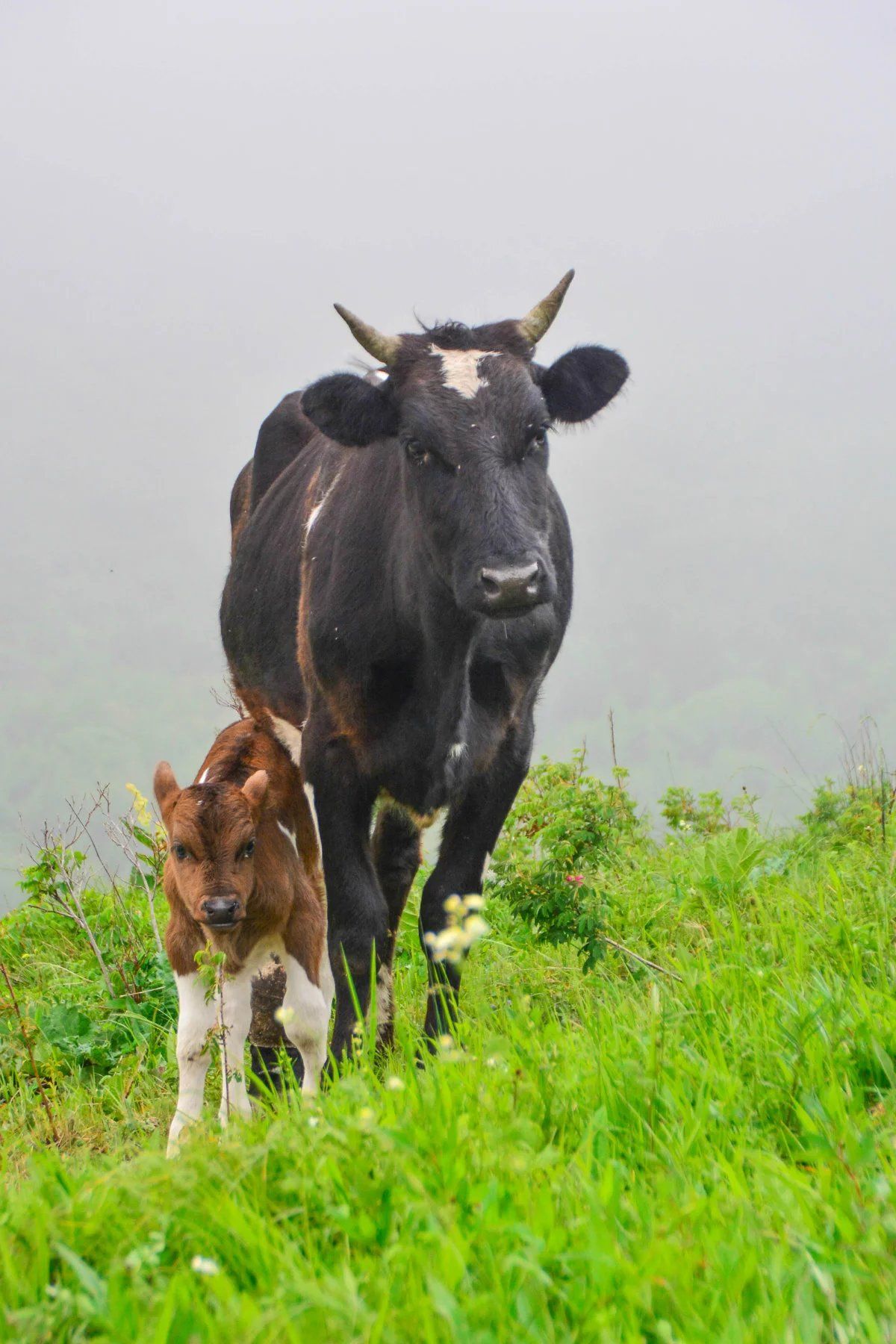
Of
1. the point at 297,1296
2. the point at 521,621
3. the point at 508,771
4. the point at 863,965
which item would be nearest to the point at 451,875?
the point at 508,771

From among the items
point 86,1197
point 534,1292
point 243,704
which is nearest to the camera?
point 534,1292

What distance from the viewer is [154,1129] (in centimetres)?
566

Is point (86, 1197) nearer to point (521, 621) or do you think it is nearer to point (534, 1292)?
point (534, 1292)

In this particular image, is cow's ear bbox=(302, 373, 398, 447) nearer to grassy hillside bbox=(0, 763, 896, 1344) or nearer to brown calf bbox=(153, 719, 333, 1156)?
brown calf bbox=(153, 719, 333, 1156)

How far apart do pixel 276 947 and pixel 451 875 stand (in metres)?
0.87

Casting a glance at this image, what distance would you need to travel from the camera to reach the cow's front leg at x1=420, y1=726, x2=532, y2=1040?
575cm

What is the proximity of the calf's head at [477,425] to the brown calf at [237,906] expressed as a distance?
4.62 ft

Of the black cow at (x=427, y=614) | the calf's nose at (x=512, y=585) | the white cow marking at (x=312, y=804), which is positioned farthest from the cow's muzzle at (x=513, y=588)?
the white cow marking at (x=312, y=804)

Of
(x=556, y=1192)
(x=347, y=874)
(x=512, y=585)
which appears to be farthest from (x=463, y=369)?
(x=556, y=1192)

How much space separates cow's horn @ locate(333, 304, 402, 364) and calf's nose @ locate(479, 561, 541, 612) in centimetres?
142

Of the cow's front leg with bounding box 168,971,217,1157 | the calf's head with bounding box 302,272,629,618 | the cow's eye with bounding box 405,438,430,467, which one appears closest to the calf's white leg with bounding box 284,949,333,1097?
the cow's front leg with bounding box 168,971,217,1157

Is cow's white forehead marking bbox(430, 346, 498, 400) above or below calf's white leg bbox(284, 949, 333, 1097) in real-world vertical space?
above

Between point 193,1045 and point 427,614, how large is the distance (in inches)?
79.5

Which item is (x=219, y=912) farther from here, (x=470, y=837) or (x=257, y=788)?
(x=470, y=837)
